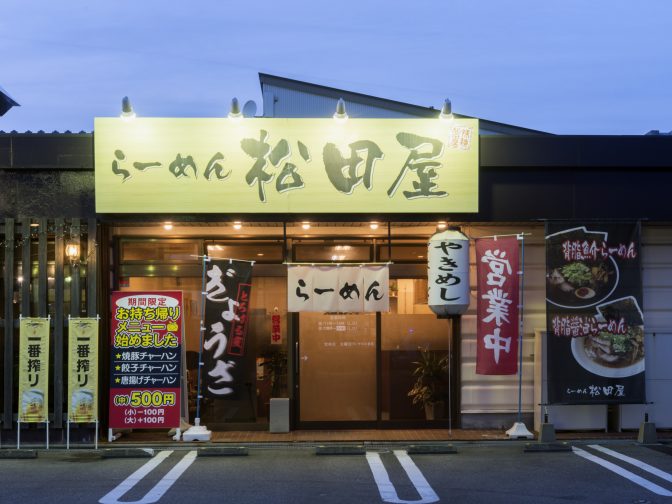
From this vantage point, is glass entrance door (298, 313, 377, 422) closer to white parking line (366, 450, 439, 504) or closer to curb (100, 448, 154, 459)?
white parking line (366, 450, 439, 504)

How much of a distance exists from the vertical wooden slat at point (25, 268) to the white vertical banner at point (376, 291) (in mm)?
5825

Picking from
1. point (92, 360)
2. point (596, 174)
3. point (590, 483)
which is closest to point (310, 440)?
point (92, 360)

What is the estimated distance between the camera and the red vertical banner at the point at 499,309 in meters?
13.6

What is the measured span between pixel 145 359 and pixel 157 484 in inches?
124

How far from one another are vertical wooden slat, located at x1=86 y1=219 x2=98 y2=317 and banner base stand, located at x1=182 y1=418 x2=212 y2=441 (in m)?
2.59

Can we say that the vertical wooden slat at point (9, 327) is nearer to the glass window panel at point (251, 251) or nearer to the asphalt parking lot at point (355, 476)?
the asphalt parking lot at point (355, 476)

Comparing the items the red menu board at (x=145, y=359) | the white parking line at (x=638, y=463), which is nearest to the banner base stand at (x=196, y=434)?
the red menu board at (x=145, y=359)

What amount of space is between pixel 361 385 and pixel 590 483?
5364 mm

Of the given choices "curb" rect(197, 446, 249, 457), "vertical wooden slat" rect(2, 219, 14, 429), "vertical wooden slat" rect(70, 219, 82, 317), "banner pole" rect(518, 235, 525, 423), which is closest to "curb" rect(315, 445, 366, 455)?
"curb" rect(197, 446, 249, 457)

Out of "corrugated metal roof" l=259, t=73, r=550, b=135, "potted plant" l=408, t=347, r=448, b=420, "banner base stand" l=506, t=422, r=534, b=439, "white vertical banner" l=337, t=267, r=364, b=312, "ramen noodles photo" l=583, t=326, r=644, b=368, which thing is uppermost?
"corrugated metal roof" l=259, t=73, r=550, b=135

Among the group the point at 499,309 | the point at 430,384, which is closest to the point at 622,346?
the point at 499,309

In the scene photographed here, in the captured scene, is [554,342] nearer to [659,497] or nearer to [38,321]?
[659,497]

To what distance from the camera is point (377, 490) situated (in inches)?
401

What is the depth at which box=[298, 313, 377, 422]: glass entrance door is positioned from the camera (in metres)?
14.8
